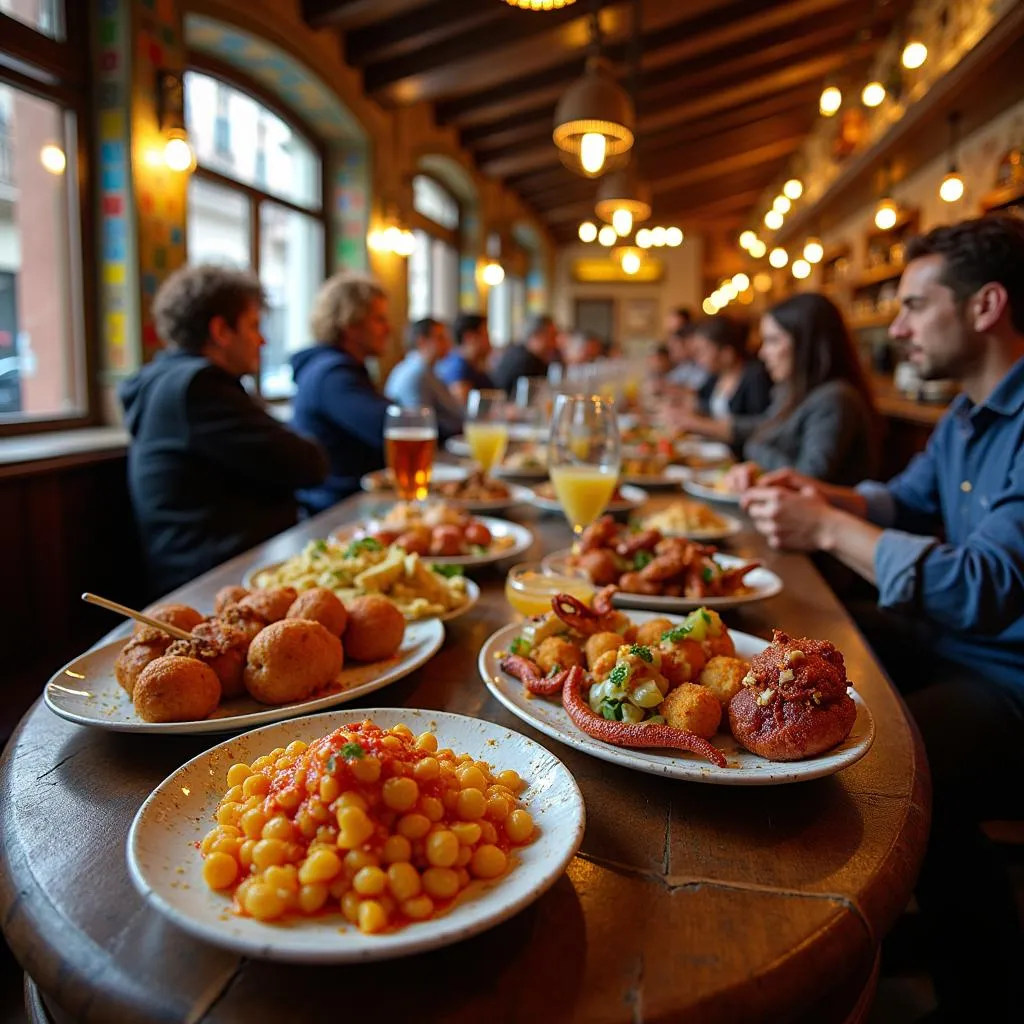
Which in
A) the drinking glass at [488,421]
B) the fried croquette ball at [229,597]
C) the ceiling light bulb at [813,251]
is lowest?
the fried croquette ball at [229,597]

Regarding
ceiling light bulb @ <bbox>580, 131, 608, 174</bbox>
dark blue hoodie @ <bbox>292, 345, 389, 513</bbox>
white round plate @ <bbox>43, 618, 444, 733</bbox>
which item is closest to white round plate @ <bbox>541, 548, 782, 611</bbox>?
white round plate @ <bbox>43, 618, 444, 733</bbox>

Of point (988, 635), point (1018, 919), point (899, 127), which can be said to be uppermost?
point (899, 127)

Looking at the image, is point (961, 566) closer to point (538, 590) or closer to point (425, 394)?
point (538, 590)

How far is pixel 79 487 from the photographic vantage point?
121 inches

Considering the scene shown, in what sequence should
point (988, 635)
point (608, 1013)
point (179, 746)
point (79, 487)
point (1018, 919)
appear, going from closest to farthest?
point (608, 1013)
point (179, 746)
point (1018, 919)
point (988, 635)
point (79, 487)

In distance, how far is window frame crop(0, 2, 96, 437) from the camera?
11.4 ft

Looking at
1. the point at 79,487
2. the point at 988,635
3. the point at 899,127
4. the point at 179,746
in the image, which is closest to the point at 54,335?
the point at 79,487

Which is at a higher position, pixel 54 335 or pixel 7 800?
pixel 54 335

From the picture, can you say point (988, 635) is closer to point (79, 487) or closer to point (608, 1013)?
point (608, 1013)

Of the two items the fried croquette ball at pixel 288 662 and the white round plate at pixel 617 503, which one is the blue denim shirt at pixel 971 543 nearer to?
the white round plate at pixel 617 503

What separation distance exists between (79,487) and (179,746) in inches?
102

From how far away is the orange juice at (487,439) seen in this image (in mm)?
2357

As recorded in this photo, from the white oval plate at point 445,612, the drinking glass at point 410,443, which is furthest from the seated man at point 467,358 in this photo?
the white oval plate at point 445,612

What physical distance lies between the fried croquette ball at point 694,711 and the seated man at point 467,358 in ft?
18.3
